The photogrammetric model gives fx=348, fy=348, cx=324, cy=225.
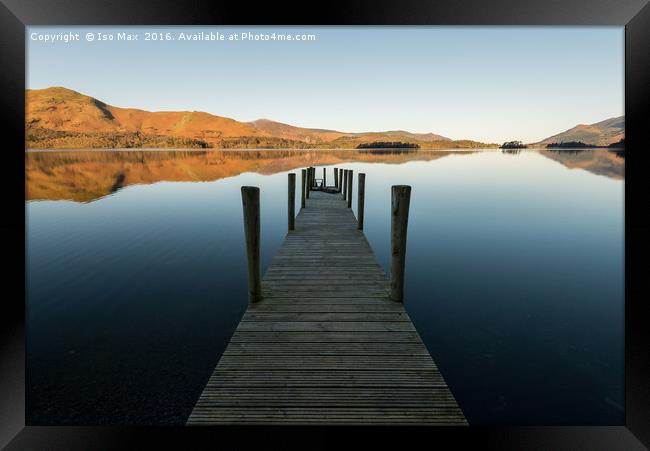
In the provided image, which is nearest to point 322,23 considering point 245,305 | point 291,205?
point 245,305

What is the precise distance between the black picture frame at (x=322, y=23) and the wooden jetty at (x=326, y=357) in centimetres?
46

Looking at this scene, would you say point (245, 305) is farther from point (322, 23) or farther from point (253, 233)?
point (322, 23)

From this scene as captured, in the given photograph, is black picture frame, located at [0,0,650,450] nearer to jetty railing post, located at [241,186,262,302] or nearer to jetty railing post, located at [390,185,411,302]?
jetty railing post, located at [241,186,262,302]

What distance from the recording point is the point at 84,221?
1627cm

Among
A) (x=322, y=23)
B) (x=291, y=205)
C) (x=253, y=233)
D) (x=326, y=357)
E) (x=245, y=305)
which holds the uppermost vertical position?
(x=322, y=23)

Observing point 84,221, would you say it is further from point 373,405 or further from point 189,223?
point 373,405

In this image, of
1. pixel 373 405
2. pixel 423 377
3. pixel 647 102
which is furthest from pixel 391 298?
pixel 647 102

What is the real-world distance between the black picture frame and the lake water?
205cm

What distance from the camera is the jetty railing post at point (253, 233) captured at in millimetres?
5020

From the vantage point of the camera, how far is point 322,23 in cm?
262

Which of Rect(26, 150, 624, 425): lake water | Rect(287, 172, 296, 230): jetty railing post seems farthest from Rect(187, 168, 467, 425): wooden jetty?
Rect(287, 172, 296, 230): jetty railing post

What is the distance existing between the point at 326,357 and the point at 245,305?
4.41 meters

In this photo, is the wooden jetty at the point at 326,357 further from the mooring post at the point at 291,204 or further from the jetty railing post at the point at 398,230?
the mooring post at the point at 291,204

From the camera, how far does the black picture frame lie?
2.37 m
